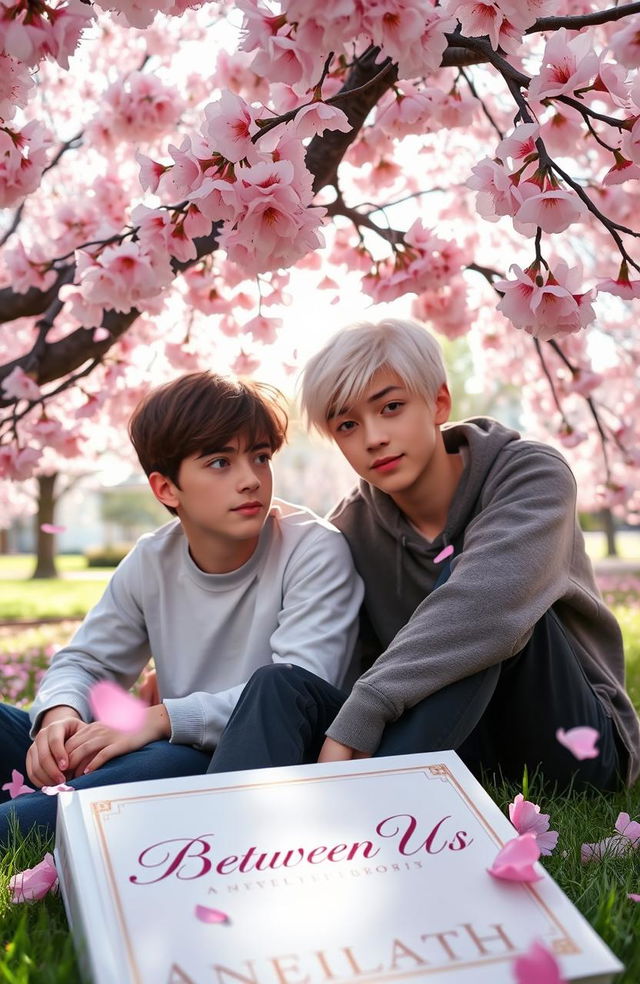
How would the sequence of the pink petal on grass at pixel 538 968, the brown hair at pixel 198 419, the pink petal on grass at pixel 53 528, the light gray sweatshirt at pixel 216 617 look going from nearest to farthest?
the pink petal on grass at pixel 538 968 < the light gray sweatshirt at pixel 216 617 < the brown hair at pixel 198 419 < the pink petal on grass at pixel 53 528

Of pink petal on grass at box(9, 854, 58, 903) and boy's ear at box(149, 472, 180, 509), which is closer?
pink petal on grass at box(9, 854, 58, 903)

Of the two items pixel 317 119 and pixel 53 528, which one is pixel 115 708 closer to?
pixel 317 119

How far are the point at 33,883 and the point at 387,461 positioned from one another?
1128mm

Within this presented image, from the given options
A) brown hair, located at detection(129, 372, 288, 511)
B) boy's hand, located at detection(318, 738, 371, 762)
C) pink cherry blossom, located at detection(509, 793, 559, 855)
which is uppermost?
brown hair, located at detection(129, 372, 288, 511)

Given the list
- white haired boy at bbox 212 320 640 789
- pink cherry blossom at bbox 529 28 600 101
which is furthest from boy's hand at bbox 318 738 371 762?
pink cherry blossom at bbox 529 28 600 101

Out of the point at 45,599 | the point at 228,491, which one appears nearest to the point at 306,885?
the point at 228,491

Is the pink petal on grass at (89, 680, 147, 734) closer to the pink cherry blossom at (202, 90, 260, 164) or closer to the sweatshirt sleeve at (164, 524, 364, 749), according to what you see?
the sweatshirt sleeve at (164, 524, 364, 749)

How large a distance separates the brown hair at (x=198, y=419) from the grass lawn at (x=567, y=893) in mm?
808

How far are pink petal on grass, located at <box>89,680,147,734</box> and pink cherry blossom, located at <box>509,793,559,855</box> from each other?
729 millimetres

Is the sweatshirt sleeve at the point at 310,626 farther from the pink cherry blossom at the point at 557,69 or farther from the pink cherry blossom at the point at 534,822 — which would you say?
the pink cherry blossom at the point at 557,69

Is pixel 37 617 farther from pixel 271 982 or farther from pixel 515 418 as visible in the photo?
pixel 515 418

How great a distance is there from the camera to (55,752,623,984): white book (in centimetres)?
97

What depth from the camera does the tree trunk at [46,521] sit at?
14812 mm

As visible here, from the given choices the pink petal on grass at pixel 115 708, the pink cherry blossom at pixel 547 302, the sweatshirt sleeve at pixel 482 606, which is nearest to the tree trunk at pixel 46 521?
the pink petal on grass at pixel 115 708
